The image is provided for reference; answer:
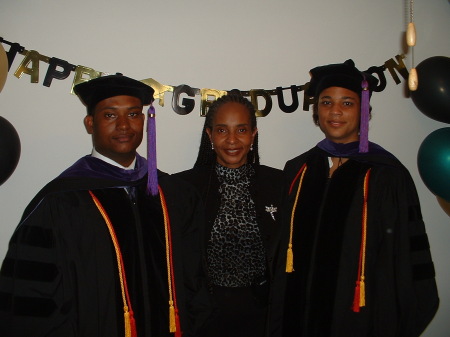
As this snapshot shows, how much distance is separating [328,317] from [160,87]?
183cm

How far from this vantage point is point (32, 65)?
238 centimetres

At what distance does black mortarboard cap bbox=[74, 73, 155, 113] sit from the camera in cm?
188

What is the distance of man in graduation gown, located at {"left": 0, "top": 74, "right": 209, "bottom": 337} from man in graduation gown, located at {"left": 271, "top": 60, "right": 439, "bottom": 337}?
575 mm

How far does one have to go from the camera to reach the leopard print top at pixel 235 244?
6.89 feet

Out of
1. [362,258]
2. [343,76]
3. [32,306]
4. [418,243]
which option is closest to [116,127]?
[32,306]

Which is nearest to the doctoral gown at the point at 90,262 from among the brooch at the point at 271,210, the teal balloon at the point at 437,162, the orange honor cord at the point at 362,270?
the brooch at the point at 271,210

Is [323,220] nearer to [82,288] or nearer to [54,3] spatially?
[82,288]

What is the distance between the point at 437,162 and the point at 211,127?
1.53 metres

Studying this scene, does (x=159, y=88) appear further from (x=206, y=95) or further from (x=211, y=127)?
(x=211, y=127)

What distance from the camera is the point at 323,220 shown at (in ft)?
6.74

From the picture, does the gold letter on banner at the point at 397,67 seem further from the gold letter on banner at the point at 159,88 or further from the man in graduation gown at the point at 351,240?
the gold letter on banner at the point at 159,88

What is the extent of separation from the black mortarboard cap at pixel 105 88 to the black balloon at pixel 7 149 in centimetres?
48

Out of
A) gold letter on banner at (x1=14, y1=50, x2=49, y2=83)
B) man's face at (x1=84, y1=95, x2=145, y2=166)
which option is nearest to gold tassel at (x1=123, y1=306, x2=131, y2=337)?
man's face at (x1=84, y1=95, x2=145, y2=166)

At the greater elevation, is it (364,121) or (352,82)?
(352,82)
